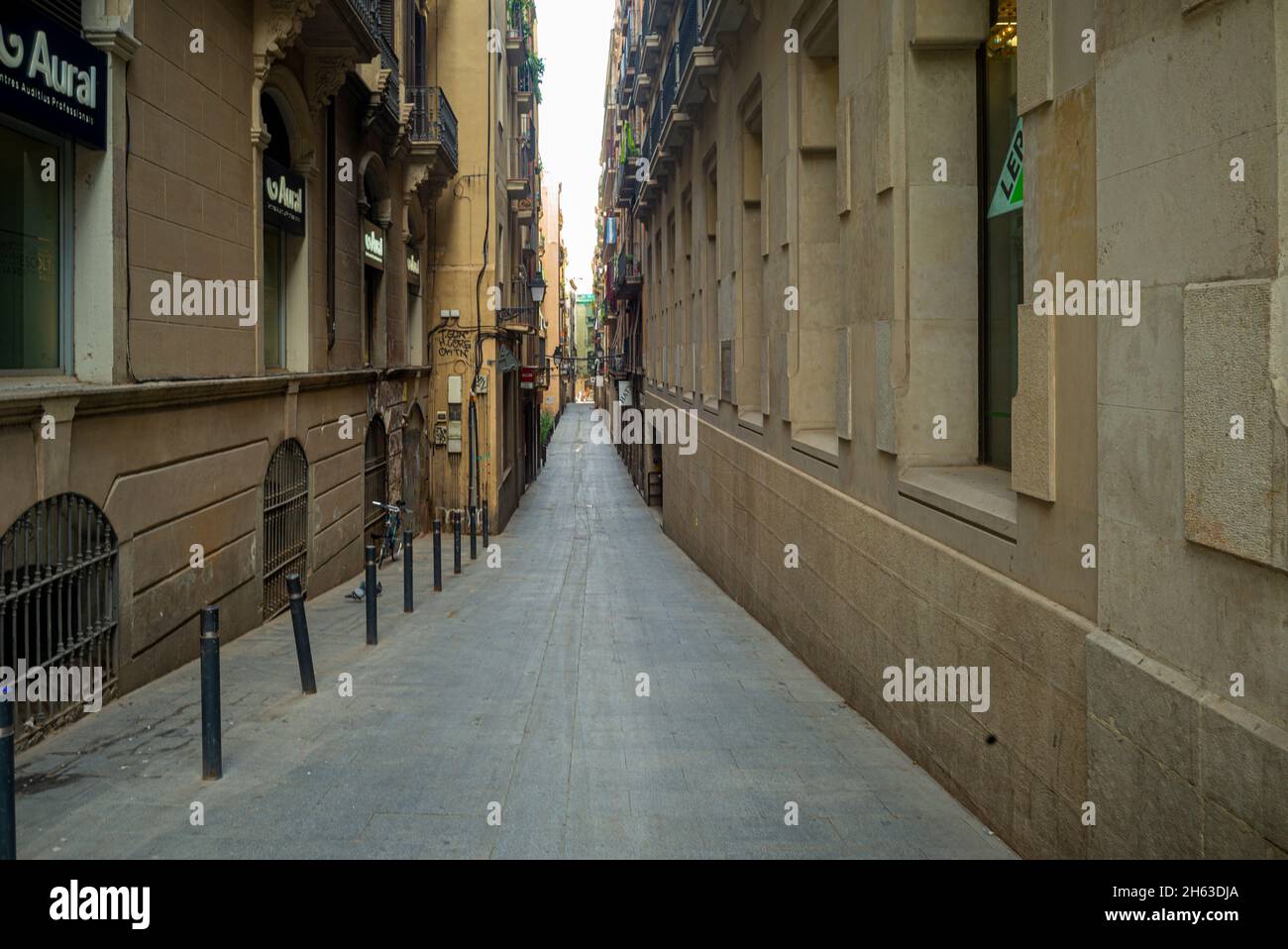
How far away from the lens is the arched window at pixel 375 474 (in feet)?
60.0

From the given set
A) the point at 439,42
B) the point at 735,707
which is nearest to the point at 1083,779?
the point at 735,707

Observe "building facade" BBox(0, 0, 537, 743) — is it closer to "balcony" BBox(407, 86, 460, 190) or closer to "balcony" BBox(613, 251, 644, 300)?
"balcony" BBox(407, 86, 460, 190)

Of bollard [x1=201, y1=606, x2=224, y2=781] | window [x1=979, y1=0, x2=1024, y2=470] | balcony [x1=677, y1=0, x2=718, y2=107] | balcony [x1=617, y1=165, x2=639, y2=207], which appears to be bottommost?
bollard [x1=201, y1=606, x2=224, y2=781]

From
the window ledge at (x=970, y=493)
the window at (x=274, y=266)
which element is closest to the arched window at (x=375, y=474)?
the window at (x=274, y=266)

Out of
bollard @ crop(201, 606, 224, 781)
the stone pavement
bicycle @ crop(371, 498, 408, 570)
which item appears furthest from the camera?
bicycle @ crop(371, 498, 408, 570)

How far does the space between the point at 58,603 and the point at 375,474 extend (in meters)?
11.8

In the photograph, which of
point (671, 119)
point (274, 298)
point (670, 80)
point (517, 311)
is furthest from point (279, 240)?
point (517, 311)

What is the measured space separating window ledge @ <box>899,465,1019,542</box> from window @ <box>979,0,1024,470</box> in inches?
14.1

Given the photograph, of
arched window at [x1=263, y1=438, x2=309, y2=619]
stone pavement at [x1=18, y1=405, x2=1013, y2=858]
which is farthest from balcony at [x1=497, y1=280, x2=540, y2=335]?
stone pavement at [x1=18, y1=405, x2=1013, y2=858]

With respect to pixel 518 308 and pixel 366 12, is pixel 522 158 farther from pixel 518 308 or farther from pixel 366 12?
pixel 366 12

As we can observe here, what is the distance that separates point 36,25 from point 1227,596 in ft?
25.1

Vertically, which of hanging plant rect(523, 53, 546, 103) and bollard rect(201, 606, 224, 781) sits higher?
hanging plant rect(523, 53, 546, 103)

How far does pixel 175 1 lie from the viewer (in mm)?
9102

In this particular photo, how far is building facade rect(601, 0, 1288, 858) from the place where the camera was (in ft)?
11.1
